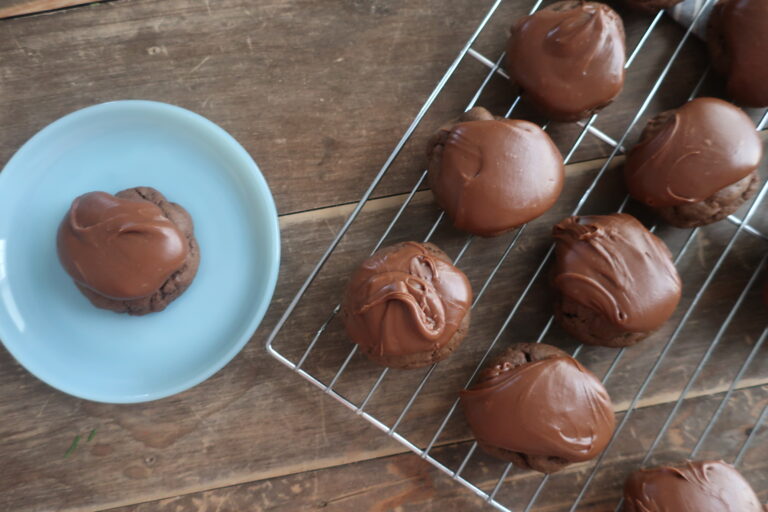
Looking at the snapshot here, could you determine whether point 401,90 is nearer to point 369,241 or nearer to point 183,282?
point 369,241

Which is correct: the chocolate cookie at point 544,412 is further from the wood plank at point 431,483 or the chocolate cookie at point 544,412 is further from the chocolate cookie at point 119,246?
the chocolate cookie at point 119,246

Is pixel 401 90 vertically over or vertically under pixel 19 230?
over

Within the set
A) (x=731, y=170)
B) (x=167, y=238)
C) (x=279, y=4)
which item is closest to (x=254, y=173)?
(x=167, y=238)

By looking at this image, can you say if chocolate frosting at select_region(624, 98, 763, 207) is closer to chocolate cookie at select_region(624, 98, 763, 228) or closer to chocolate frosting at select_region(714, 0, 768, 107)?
chocolate cookie at select_region(624, 98, 763, 228)

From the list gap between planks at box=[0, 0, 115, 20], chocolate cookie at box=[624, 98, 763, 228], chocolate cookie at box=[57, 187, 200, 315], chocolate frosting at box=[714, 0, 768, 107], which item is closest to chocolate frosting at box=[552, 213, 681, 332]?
chocolate cookie at box=[624, 98, 763, 228]

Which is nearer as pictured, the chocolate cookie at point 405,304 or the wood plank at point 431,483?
the chocolate cookie at point 405,304

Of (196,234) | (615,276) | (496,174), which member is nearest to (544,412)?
(615,276)

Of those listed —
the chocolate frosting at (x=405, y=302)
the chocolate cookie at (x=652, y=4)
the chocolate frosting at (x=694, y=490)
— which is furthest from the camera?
the chocolate cookie at (x=652, y=4)

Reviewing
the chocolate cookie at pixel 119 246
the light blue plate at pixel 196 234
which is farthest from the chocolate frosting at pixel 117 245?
the light blue plate at pixel 196 234
